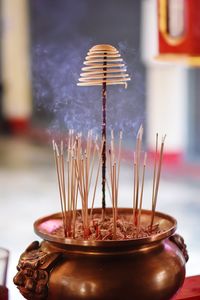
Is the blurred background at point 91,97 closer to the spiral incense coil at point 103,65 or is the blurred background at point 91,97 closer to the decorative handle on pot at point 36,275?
the spiral incense coil at point 103,65

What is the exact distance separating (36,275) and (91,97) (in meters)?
0.52

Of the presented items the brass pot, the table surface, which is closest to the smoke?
the brass pot

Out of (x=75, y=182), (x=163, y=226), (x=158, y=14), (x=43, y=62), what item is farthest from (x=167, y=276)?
(x=158, y=14)

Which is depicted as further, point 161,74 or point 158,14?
point 161,74

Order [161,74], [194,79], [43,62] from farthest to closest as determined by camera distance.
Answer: [194,79] < [161,74] < [43,62]

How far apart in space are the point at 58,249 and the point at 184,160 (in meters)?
5.84

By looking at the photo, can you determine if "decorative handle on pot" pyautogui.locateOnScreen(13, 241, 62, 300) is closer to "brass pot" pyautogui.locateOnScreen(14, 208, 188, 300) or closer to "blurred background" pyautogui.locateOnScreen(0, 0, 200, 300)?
"brass pot" pyautogui.locateOnScreen(14, 208, 188, 300)

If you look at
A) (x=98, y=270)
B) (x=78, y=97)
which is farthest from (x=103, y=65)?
(x=98, y=270)

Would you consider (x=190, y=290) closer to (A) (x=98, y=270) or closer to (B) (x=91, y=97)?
(A) (x=98, y=270)

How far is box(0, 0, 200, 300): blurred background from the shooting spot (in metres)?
1.49

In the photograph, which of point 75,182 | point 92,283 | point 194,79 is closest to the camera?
point 92,283

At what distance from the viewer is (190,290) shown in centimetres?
150

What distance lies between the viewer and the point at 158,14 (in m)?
1.71

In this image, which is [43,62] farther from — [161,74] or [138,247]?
[161,74]
